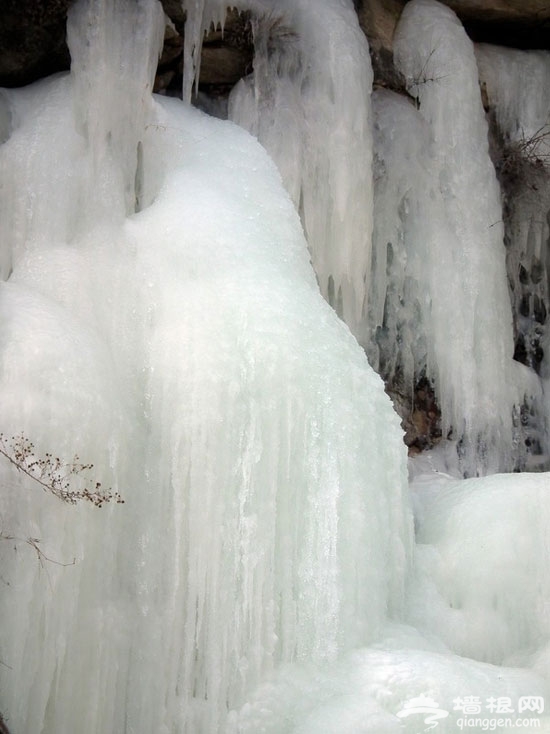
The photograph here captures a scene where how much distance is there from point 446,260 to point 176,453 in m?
2.74

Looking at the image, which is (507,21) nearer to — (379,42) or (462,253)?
(379,42)

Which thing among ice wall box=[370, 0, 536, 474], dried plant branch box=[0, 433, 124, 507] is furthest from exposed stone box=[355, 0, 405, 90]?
dried plant branch box=[0, 433, 124, 507]

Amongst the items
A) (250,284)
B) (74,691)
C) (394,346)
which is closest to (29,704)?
(74,691)

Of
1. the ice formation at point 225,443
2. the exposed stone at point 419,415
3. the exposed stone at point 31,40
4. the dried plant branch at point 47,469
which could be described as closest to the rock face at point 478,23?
the ice formation at point 225,443

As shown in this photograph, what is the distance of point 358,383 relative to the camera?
448cm

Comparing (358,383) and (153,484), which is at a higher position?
(358,383)

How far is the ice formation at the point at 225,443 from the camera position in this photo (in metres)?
3.73

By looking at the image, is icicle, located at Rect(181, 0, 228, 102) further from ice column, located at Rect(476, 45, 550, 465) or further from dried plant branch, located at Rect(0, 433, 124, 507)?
dried plant branch, located at Rect(0, 433, 124, 507)

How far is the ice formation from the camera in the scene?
373cm

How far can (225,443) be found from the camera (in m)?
4.07

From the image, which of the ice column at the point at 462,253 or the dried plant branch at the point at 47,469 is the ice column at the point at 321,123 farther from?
the dried plant branch at the point at 47,469

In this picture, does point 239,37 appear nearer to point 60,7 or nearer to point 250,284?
point 60,7

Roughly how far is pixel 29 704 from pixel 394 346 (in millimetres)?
3332

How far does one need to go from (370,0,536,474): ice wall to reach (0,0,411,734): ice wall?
1374 millimetres
